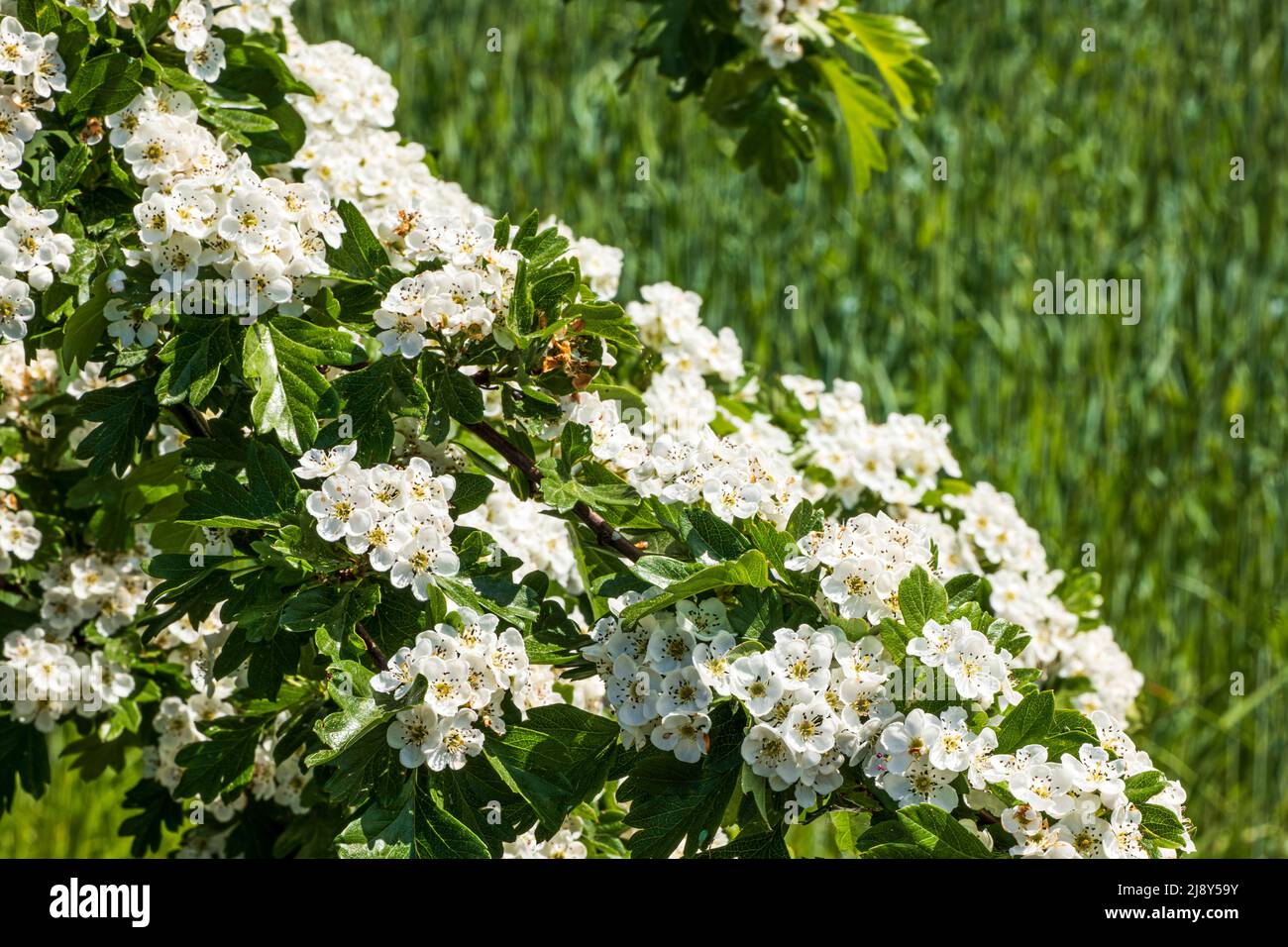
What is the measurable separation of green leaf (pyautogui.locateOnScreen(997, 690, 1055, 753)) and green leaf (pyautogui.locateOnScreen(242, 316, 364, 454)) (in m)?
0.87

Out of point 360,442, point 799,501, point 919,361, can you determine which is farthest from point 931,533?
point 919,361

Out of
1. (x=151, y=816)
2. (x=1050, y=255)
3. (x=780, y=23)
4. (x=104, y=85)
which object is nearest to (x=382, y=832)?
(x=151, y=816)

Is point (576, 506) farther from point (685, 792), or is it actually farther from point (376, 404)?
point (685, 792)

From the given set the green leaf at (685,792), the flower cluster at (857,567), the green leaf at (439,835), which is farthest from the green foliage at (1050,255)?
the green leaf at (439,835)

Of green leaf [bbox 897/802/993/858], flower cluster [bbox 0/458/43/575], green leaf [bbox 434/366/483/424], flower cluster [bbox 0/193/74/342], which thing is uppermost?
flower cluster [bbox 0/193/74/342]

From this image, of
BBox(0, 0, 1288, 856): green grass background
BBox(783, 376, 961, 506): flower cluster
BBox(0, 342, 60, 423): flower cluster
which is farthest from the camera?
BBox(0, 0, 1288, 856): green grass background

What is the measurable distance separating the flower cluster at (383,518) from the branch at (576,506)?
20 cm

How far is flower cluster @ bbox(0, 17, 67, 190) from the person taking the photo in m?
1.76

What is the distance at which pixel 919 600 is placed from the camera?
1552mm

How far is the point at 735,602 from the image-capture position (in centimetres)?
165

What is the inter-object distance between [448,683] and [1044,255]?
423 centimetres

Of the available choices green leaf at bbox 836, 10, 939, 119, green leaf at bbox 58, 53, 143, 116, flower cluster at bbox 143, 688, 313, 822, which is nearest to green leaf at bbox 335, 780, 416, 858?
flower cluster at bbox 143, 688, 313, 822

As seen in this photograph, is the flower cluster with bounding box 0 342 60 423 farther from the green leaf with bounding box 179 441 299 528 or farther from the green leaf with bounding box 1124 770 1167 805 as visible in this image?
the green leaf with bounding box 1124 770 1167 805

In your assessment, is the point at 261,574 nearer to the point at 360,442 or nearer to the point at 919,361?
the point at 360,442
